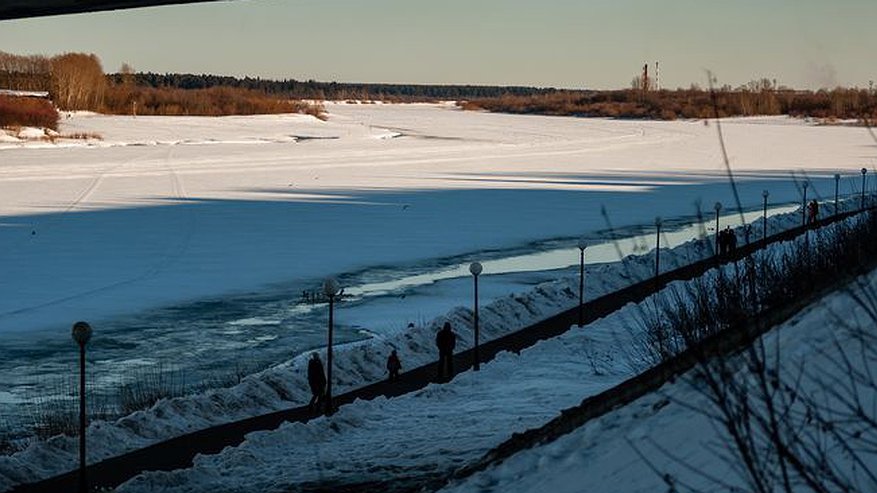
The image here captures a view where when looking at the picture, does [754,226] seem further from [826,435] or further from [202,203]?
[826,435]

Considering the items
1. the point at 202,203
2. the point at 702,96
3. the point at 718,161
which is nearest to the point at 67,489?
the point at 202,203

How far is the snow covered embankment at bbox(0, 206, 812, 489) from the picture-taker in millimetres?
14016

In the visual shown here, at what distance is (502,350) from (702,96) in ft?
477

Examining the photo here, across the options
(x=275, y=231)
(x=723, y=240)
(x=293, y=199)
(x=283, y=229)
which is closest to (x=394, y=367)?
(x=723, y=240)

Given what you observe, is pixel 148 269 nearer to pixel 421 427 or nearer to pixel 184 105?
pixel 421 427

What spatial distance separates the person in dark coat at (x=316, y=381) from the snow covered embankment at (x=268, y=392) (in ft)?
1.95

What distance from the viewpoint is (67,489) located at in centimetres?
1292

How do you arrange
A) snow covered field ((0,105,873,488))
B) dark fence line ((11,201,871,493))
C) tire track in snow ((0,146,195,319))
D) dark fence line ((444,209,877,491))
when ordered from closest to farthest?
dark fence line ((444,209,877,491))
dark fence line ((11,201,871,493))
snow covered field ((0,105,873,488))
tire track in snow ((0,146,195,319))

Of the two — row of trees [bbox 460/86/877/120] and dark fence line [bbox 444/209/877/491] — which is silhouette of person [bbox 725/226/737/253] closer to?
dark fence line [bbox 444/209/877/491]

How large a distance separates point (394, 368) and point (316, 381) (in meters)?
2.14

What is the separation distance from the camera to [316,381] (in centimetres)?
1669

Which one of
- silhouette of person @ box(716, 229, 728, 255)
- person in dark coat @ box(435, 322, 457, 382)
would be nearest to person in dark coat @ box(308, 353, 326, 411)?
person in dark coat @ box(435, 322, 457, 382)

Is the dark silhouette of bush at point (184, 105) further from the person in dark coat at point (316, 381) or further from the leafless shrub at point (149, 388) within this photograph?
the person in dark coat at point (316, 381)

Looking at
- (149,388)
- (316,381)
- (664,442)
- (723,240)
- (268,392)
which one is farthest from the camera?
(723,240)
